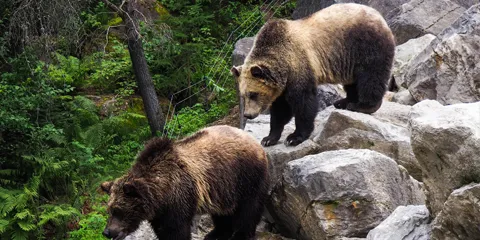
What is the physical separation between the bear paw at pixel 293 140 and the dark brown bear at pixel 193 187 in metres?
1.38

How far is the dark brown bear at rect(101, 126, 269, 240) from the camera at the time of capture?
6789 millimetres

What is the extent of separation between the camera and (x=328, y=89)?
11.6 m

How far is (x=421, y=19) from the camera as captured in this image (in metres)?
13.9

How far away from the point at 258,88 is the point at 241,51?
18.5 ft

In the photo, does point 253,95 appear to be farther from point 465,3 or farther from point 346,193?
point 465,3

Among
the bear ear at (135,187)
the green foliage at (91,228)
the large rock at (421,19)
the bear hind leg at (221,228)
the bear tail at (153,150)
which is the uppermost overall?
the bear tail at (153,150)

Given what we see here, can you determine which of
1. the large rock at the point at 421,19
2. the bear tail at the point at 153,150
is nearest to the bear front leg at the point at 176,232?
the bear tail at the point at 153,150

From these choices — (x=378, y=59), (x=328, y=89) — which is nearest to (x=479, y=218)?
(x=378, y=59)

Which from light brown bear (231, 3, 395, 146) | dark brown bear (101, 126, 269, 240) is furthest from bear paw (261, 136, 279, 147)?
dark brown bear (101, 126, 269, 240)

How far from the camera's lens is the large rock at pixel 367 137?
8.65 metres

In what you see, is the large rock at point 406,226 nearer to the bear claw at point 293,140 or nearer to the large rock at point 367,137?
the large rock at point 367,137

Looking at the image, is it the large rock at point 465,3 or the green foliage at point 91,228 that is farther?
the large rock at point 465,3

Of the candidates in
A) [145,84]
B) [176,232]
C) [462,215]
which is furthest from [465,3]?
[462,215]

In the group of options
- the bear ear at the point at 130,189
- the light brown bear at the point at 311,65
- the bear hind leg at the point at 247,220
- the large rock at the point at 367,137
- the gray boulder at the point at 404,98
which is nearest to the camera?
the bear ear at the point at 130,189
